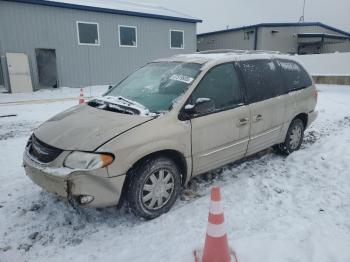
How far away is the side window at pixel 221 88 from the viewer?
152 inches

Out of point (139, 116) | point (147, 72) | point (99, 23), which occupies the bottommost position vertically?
point (139, 116)

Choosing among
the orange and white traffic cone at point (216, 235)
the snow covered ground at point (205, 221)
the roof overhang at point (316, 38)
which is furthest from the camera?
the roof overhang at point (316, 38)

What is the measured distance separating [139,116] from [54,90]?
13447 mm

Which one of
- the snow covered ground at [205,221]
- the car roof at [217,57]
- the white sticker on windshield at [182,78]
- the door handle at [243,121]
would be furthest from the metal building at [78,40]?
the door handle at [243,121]

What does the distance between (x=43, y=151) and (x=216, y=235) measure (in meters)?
2.00

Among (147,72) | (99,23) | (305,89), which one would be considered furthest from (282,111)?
(99,23)

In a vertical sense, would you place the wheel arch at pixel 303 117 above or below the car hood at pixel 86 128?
below

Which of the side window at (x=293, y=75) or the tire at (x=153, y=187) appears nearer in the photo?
the tire at (x=153, y=187)

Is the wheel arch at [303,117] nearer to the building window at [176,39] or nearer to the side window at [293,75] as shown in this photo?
the side window at [293,75]

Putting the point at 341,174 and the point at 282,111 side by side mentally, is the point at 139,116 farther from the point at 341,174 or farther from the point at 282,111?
the point at 341,174

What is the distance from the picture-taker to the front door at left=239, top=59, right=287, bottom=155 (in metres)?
4.41

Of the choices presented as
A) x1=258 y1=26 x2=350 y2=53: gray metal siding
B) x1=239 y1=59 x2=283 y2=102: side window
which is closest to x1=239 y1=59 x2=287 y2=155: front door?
x1=239 y1=59 x2=283 y2=102: side window

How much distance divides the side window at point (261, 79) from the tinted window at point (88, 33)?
13.7m

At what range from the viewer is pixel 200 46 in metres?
30.7
